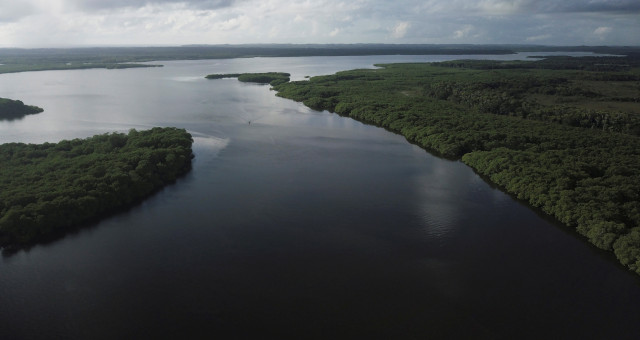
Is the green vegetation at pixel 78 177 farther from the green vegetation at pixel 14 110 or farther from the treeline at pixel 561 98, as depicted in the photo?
the treeline at pixel 561 98

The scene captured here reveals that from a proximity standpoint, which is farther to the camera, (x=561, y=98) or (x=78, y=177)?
(x=561, y=98)

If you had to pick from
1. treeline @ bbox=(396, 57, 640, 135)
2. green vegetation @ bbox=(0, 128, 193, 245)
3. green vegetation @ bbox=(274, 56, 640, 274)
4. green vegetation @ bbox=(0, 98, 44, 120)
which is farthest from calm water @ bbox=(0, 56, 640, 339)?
green vegetation @ bbox=(0, 98, 44, 120)

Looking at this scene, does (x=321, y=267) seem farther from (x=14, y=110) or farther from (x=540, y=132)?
(x=14, y=110)

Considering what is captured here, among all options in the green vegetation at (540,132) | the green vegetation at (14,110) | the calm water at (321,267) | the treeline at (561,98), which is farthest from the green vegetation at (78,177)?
the treeline at (561,98)

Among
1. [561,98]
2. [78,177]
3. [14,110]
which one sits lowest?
[78,177]

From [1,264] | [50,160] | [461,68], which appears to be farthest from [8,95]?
[461,68]

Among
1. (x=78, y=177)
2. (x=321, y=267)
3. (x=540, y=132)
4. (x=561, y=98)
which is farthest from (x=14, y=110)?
(x=561, y=98)

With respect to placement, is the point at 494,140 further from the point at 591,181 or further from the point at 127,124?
the point at 127,124
